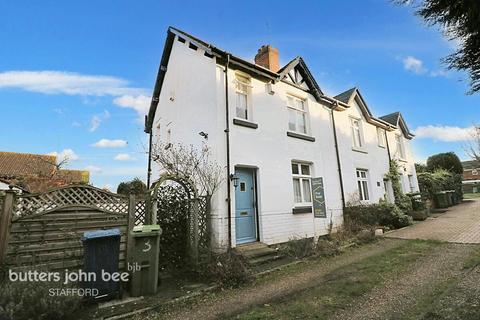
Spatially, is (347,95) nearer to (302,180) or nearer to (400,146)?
(302,180)

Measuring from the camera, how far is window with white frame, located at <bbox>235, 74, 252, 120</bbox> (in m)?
9.62

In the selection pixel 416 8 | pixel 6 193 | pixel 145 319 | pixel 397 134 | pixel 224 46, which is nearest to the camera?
pixel 416 8

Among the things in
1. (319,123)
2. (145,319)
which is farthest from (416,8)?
(319,123)

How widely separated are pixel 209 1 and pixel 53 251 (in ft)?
26.3

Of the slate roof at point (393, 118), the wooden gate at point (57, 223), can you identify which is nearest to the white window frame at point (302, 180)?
the wooden gate at point (57, 223)

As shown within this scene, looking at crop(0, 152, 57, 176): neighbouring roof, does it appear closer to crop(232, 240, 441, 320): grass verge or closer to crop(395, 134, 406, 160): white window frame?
crop(232, 240, 441, 320): grass verge

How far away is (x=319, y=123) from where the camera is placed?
40.8 feet

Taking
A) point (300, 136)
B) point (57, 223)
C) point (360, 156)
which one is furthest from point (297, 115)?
point (57, 223)

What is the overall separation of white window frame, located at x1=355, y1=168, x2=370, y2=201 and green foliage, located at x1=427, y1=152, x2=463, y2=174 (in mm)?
21077

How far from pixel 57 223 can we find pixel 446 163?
3808 cm

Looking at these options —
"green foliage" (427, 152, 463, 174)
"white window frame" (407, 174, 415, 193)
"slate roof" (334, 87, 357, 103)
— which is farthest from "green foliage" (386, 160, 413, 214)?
"green foliage" (427, 152, 463, 174)

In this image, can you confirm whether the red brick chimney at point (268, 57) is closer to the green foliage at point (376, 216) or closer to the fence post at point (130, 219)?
the green foliage at point (376, 216)

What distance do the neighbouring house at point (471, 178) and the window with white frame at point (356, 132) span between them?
41769 millimetres

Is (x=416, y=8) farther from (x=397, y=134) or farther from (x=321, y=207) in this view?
(x=397, y=134)
